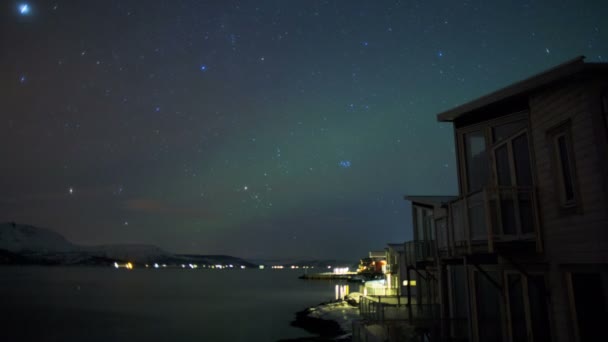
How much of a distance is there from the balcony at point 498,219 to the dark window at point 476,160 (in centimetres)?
232

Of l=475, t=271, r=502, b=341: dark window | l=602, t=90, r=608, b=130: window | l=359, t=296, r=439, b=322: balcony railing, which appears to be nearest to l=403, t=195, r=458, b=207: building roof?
l=359, t=296, r=439, b=322: balcony railing

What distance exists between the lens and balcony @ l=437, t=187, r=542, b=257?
1046cm

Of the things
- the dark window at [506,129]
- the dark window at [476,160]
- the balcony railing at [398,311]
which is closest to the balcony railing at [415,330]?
the balcony railing at [398,311]

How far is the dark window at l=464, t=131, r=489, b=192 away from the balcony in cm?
232

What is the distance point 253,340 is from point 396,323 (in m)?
23.4

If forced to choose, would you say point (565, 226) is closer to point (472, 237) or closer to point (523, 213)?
point (523, 213)

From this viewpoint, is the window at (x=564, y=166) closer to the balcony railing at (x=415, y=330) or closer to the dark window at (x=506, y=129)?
the dark window at (x=506, y=129)

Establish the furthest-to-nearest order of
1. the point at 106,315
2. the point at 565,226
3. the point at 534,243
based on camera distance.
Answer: the point at 106,315, the point at 534,243, the point at 565,226

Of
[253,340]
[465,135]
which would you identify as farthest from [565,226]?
[253,340]

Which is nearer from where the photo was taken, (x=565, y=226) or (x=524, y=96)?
(x=565, y=226)

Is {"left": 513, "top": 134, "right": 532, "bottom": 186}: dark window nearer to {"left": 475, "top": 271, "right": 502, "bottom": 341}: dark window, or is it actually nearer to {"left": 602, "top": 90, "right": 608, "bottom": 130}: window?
{"left": 602, "top": 90, "right": 608, "bottom": 130}: window

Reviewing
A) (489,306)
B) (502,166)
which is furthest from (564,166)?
(489,306)

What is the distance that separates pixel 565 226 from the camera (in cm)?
952

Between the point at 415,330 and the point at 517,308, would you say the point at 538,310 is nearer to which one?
the point at 517,308
